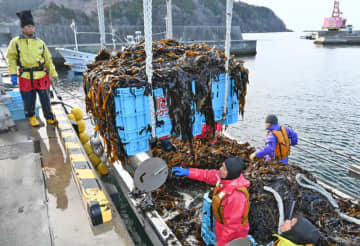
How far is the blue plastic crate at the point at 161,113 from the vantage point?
287 centimetres

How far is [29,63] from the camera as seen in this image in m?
4.42

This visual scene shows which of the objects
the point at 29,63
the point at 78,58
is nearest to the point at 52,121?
the point at 29,63

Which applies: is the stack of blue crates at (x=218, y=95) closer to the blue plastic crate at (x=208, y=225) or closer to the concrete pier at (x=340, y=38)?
the blue plastic crate at (x=208, y=225)

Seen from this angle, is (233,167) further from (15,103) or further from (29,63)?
(15,103)

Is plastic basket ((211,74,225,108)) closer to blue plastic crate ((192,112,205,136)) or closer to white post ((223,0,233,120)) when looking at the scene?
white post ((223,0,233,120))

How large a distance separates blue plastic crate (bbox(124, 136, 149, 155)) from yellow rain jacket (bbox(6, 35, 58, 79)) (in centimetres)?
313

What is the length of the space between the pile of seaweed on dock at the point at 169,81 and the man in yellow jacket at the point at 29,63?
1693 mm

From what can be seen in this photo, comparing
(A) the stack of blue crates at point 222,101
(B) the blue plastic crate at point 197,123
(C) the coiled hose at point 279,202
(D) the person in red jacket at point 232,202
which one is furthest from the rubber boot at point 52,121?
(C) the coiled hose at point 279,202

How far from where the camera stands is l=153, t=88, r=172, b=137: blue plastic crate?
9.43ft

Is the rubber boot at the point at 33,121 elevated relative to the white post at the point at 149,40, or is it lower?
lower

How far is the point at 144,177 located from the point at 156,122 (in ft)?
2.34

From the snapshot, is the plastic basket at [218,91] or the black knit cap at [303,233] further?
the plastic basket at [218,91]

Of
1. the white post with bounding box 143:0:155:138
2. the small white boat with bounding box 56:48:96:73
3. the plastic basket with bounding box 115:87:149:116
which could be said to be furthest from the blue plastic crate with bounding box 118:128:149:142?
the small white boat with bounding box 56:48:96:73

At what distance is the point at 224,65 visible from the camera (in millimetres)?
3445
